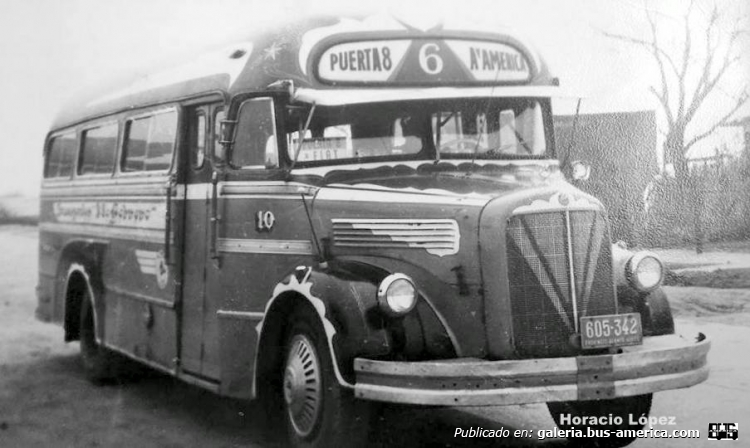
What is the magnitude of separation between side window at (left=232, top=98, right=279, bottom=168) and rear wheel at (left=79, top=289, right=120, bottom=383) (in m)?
2.82

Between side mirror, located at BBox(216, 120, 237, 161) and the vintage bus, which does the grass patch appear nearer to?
the vintage bus

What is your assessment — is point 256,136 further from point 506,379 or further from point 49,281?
point 49,281

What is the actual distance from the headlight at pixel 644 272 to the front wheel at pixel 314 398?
1587 millimetres

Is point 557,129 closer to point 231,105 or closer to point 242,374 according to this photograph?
point 231,105

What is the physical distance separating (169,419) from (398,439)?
1.67 m

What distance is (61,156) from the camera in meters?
9.23

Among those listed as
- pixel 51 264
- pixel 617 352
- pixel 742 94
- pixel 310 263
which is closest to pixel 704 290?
pixel 742 94

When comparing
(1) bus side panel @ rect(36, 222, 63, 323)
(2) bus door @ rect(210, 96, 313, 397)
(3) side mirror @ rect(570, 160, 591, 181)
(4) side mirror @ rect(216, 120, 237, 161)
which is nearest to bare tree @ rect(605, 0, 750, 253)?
(3) side mirror @ rect(570, 160, 591, 181)

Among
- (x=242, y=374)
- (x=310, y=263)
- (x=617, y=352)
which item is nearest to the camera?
(x=617, y=352)

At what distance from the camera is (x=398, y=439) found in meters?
5.92

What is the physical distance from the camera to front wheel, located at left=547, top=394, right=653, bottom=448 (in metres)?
5.55

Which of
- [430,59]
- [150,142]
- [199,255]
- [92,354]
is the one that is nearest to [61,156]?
[92,354]

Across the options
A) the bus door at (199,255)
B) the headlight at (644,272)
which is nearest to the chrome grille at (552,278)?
the headlight at (644,272)

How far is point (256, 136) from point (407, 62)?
99 centimetres
